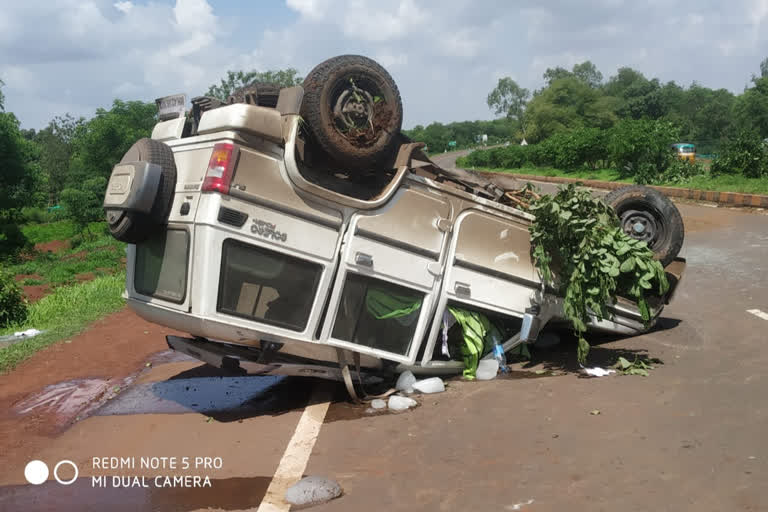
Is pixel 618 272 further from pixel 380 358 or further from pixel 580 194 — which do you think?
pixel 380 358

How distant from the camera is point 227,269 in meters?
5.05

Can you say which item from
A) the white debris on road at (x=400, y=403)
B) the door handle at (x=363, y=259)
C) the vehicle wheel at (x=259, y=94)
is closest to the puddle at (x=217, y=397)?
the white debris on road at (x=400, y=403)

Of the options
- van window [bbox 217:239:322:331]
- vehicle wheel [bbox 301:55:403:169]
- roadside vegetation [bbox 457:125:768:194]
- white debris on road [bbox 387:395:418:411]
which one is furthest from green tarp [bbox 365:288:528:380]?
roadside vegetation [bbox 457:125:768:194]

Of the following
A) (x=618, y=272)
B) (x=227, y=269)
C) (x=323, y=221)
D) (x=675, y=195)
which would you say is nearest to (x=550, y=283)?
(x=618, y=272)

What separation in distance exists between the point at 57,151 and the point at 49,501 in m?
66.3

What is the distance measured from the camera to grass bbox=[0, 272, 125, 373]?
29.3 ft

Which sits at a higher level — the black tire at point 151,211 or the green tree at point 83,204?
the black tire at point 151,211

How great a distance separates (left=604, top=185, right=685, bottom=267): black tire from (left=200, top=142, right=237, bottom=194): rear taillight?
4054 mm

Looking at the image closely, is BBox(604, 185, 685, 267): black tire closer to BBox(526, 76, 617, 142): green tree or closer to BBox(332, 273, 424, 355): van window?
BBox(332, 273, 424, 355): van window

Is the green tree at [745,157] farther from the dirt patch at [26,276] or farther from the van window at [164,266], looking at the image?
the dirt patch at [26,276]

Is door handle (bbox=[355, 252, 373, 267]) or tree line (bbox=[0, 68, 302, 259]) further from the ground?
door handle (bbox=[355, 252, 373, 267])

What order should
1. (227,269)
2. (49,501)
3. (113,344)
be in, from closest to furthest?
(49,501) < (227,269) < (113,344)

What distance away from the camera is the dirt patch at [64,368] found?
5863 mm

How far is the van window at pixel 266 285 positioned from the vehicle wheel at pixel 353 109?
3.05 ft
